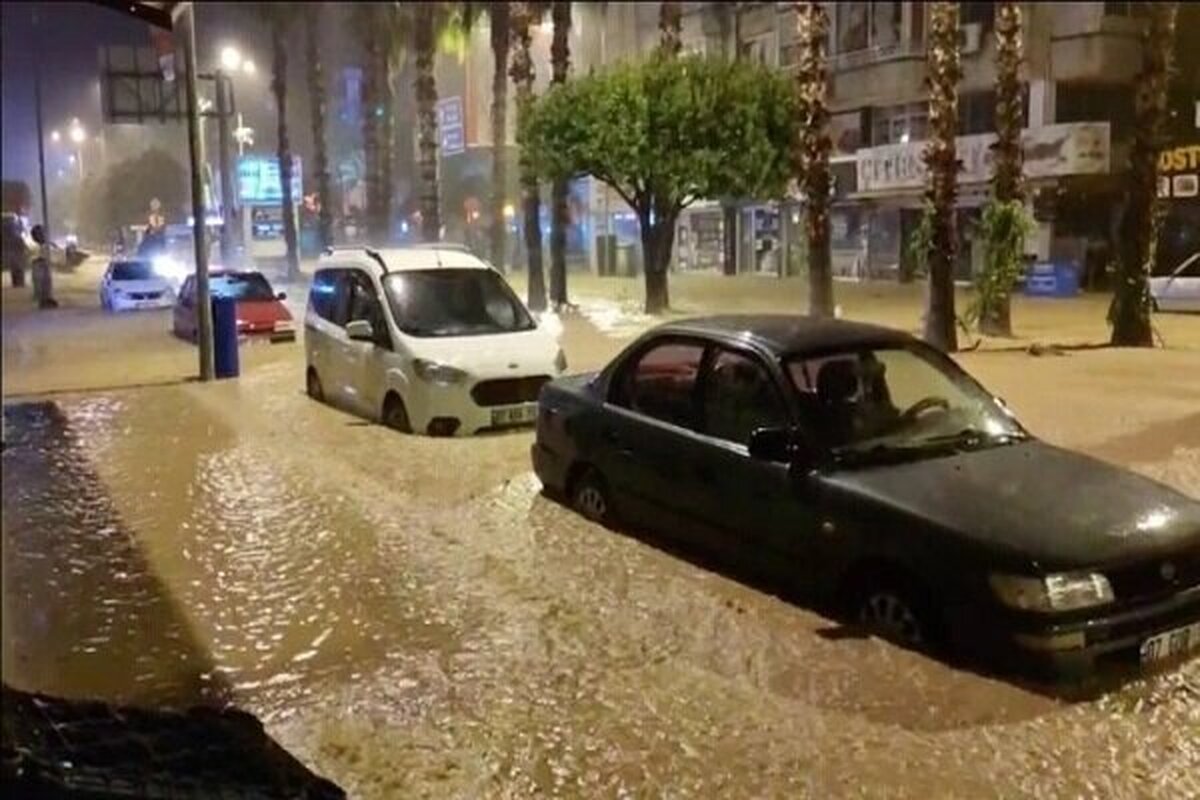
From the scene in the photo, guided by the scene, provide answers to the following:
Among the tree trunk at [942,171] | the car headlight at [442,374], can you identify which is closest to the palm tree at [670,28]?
the tree trunk at [942,171]

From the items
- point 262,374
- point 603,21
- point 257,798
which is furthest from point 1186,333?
point 603,21

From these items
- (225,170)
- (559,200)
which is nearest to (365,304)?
(225,170)

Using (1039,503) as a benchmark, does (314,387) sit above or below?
below

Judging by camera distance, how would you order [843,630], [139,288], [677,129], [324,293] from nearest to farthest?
[843,630] < [324,293] < [139,288] < [677,129]

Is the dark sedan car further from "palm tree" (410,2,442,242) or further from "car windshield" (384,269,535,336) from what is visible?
"palm tree" (410,2,442,242)

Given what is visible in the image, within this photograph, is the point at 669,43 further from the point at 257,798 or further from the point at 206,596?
the point at 257,798

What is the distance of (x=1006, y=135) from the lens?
19328mm

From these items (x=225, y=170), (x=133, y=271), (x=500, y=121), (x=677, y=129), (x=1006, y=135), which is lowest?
(x=133, y=271)

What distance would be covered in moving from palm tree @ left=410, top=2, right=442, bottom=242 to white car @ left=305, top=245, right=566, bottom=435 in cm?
1805

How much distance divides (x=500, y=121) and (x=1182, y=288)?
24.6 m

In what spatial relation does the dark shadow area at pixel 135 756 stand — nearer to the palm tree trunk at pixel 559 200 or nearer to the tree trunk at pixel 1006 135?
the tree trunk at pixel 1006 135

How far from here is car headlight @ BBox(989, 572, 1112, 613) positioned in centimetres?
512

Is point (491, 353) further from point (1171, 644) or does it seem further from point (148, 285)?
point (1171, 644)

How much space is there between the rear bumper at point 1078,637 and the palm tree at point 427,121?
87.3 feet
